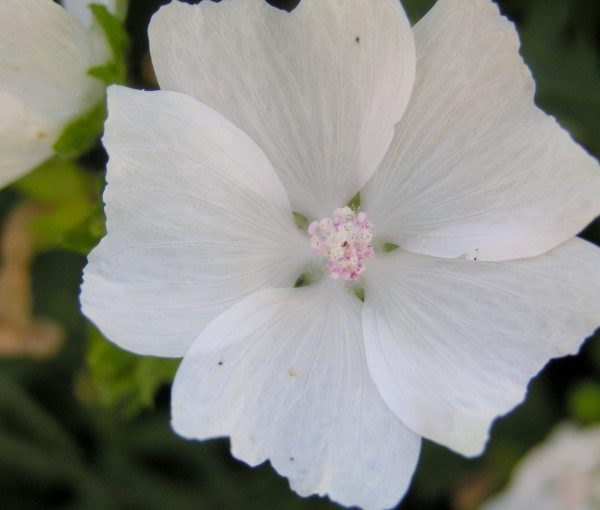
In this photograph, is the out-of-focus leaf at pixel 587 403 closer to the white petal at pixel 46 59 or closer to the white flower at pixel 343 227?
the white flower at pixel 343 227

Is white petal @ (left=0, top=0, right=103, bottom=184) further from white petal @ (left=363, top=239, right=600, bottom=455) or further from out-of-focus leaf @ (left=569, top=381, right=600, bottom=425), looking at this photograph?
out-of-focus leaf @ (left=569, top=381, right=600, bottom=425)

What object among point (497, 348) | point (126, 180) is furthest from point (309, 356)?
point (126, 180)

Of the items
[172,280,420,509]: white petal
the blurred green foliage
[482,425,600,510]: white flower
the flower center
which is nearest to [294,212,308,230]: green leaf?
the flower center

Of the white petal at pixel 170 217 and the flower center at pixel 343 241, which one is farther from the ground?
the white petal at pixel 170 217

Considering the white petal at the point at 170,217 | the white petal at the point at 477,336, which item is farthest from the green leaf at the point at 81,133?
the white petal at the point at 477,336

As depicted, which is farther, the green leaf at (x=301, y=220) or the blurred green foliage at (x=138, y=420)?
the blurred green foliage at (x=138, y=420)

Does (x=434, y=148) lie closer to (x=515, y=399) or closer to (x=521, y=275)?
(x=521, y=275)
